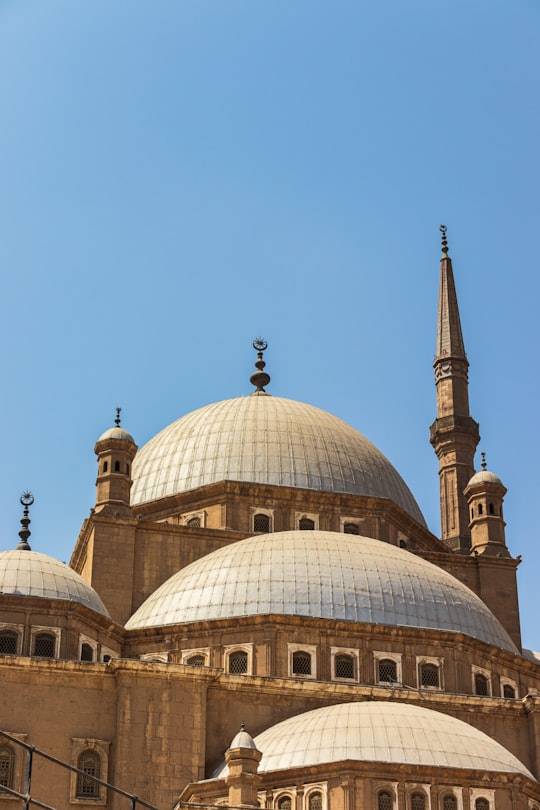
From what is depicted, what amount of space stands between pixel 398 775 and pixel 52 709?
6.14 m

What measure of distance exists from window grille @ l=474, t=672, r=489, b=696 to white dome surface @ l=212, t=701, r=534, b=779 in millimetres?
3613

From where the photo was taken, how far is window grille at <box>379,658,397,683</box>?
30203 millimetres

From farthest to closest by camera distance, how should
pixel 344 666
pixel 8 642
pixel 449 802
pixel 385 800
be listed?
pixel 344 666, pixel 8 642, pixel 449 802, pixel 385 800

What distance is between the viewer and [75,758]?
1053 inches

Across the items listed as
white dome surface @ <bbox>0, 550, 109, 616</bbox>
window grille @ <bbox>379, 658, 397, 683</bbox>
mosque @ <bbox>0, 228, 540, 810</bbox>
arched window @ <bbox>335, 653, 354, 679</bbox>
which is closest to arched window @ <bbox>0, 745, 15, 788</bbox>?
mosque @ <bbox>0, 228, 540, 810</bbox>

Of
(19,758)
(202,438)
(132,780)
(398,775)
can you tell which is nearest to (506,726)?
(398,775)

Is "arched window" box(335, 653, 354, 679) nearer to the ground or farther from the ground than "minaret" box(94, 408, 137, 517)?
nearer to the ground

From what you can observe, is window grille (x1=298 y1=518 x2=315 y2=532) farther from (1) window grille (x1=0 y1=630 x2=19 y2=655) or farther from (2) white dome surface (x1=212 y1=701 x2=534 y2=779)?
(2) white dome surface (x1=212 y1=701 x2=534 y2=779)

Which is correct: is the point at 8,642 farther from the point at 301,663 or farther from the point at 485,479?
the point at 485,479

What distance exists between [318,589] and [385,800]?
6.69 meters

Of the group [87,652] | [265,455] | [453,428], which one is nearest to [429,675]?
[87,652]

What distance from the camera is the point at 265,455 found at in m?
37.2

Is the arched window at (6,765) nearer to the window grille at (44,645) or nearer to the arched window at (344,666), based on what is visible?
the window grille at (44,645)

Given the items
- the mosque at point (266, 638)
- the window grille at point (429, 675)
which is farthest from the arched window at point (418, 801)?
the window grille at point (429, 675)
